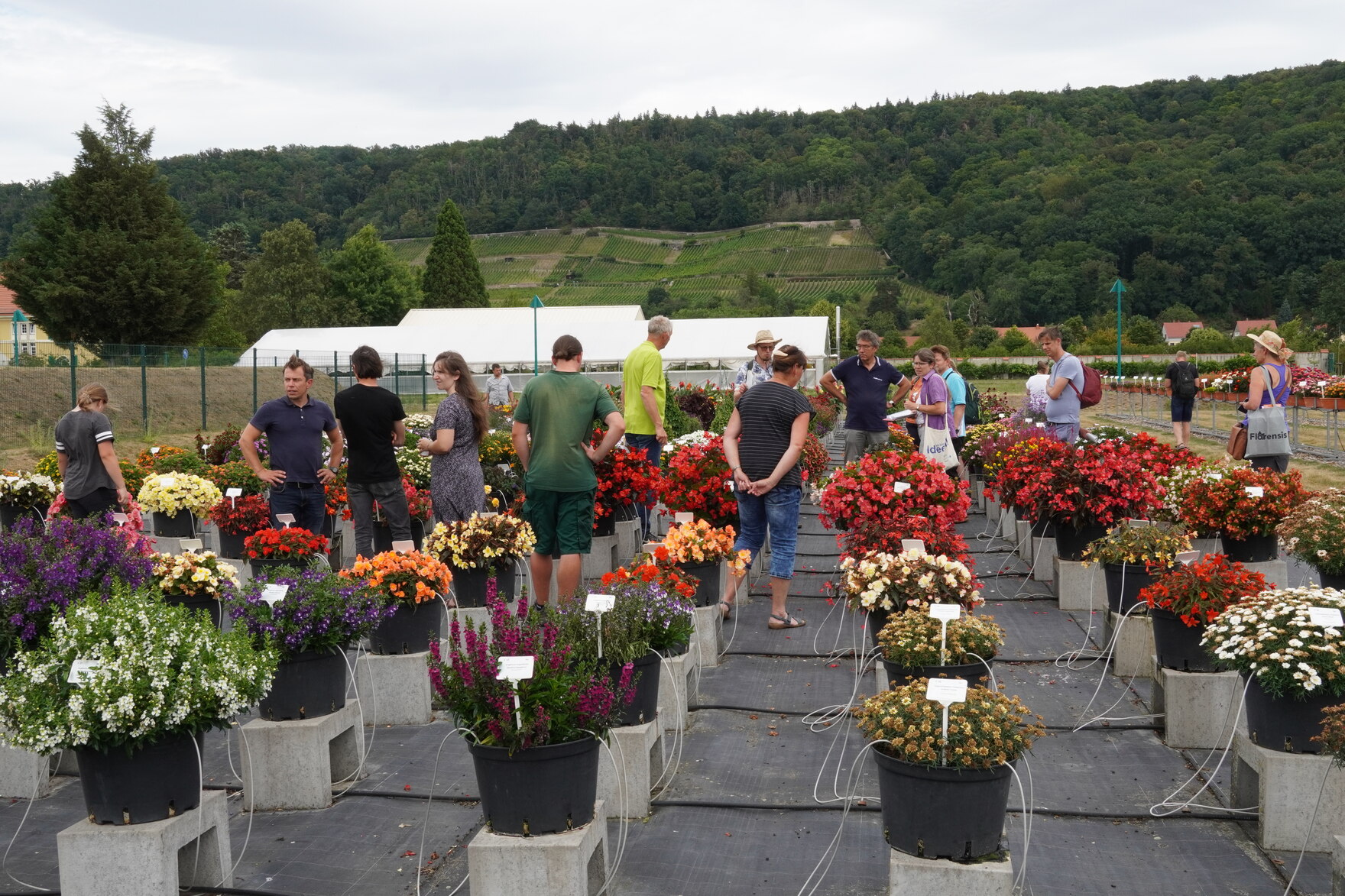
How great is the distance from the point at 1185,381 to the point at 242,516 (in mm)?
13285

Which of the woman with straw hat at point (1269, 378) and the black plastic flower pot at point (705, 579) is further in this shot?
the woman with straw hat at point (1269, 378)

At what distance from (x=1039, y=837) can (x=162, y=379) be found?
72.3 ft

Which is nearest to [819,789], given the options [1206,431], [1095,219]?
[1206,431]

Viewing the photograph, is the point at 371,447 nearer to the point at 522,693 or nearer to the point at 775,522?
the point at 775,522

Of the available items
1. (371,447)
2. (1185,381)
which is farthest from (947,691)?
(1185,381)

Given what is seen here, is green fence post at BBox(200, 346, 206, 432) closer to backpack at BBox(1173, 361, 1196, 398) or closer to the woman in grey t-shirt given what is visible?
the woman in grey t-shirt

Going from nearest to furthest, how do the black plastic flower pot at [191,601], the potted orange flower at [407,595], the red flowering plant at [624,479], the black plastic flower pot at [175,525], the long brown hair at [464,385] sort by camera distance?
the potted orange flower at [407,595] → the black plastic flower pot at [191,601] → the long brown hair at [464,385] → the red flowering plant at [624,479] → the black plastic flower pot at [175,525]

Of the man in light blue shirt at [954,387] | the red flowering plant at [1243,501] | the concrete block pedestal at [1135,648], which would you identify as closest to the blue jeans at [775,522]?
the concrete block pedestal at [1135,648]

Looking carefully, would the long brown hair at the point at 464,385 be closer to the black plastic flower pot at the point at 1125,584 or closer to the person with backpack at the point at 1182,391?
the black plastic flower pot at the point at 1125,584

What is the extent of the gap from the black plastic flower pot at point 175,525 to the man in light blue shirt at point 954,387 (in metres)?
6.84

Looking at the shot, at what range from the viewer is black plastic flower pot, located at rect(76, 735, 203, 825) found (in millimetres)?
3283

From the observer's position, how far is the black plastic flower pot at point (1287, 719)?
364 cm

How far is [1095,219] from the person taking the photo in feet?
256

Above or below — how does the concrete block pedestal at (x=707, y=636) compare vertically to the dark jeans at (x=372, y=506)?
below
